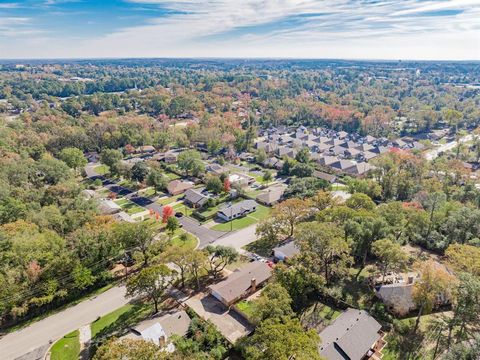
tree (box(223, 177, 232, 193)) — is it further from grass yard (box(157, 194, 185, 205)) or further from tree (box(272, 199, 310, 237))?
tree (box(272, 199, 310, 237))

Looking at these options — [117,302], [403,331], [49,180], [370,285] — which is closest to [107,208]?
[49,180]

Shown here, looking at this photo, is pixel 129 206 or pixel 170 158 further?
pixel 170 158

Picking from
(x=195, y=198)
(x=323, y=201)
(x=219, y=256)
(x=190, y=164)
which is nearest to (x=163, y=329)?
(x=219, y=256)

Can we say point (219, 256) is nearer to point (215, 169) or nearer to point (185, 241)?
point (185, 241)

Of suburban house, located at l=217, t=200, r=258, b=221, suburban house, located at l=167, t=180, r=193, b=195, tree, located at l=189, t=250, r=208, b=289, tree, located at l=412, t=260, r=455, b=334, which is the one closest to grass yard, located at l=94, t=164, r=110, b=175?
suburban house, located at l=167, t=180, r=193, b=195

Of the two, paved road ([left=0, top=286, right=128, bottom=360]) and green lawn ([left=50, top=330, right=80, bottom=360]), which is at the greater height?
green lawn ([left=50, top=330, right=80, bottom=360])

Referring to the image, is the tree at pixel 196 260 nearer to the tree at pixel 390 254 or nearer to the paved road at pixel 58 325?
the paved road at pixel 58 325
